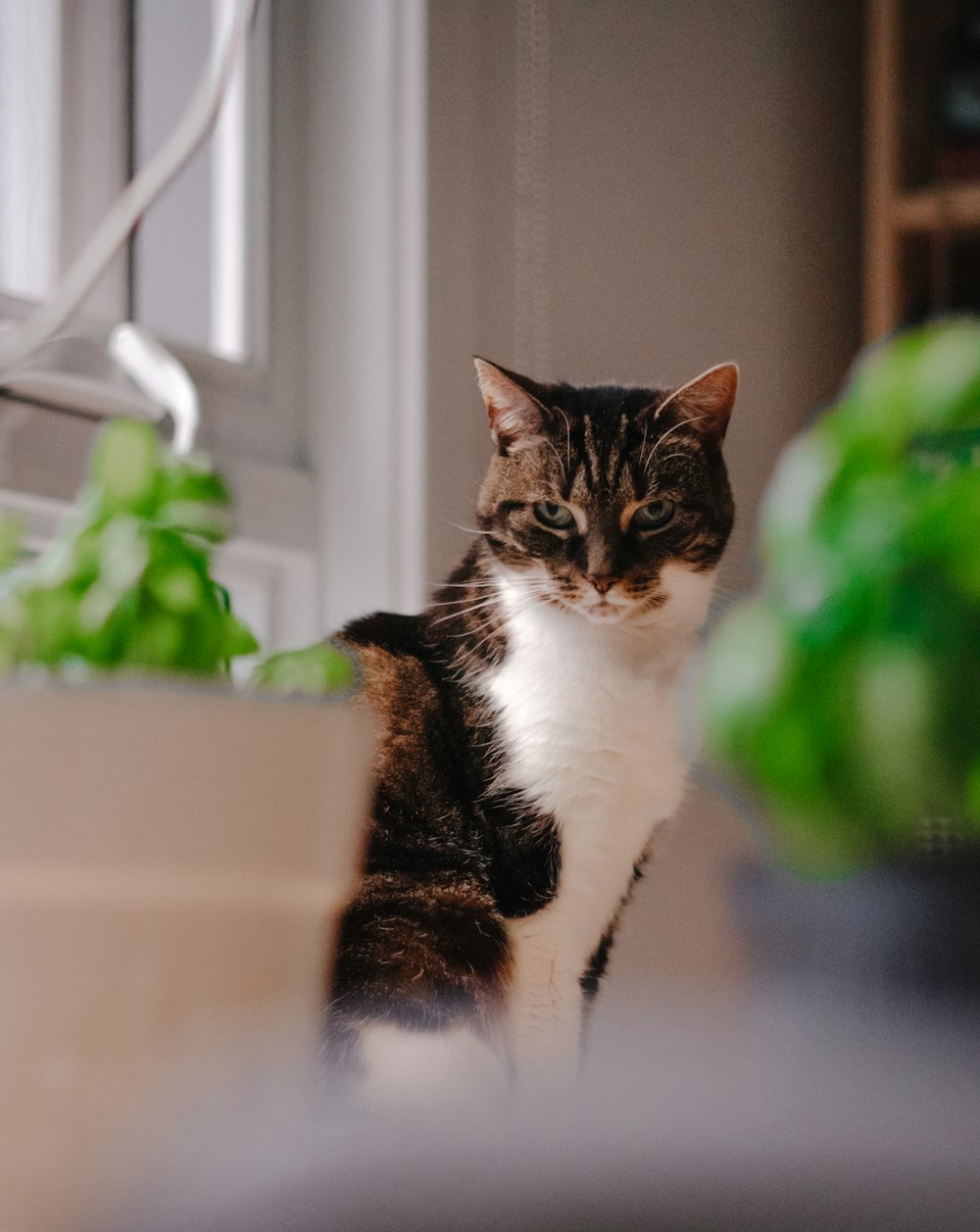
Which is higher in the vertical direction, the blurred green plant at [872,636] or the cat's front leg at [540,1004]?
the blurred green plant at [872,636]

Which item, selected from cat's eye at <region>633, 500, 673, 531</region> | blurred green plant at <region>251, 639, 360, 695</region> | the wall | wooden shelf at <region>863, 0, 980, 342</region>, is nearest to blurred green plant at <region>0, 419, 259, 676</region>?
blurred green plant at <region>251, 639, 360, 695</region>

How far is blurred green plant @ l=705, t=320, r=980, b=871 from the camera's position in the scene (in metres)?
0.31

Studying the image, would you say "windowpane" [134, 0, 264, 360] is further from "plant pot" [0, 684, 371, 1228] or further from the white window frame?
"plant pot" [0, 684, 371, 1228]

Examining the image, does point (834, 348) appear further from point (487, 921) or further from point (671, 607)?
point (487, 921)

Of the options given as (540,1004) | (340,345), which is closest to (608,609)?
(540,1004)

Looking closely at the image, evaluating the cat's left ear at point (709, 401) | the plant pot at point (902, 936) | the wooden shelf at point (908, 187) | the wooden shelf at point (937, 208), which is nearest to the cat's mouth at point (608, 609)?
the cat's left ear at point (709, 401)

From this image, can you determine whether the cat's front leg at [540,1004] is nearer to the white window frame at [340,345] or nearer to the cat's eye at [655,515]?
the cat's eye at [655,515]

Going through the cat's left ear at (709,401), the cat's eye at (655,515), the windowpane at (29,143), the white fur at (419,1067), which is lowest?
the white fur at (419,1067)

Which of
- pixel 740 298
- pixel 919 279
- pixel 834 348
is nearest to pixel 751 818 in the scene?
pixel 740 298

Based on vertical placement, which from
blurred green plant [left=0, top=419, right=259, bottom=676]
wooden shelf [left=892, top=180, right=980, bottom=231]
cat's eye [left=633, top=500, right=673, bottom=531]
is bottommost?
blurred green plant [left=0, top=419, right=259, bottom=676]

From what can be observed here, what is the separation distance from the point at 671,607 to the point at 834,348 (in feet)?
2.29

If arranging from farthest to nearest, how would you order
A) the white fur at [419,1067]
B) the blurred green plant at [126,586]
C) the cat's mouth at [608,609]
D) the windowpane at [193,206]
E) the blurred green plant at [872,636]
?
the windowpane at [193,206], the cat's mouth at [608,609], the white fur at [419,1067], the blurred green plant at [126,586], the blurred green plant at [872,636]

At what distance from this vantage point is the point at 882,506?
0.34m

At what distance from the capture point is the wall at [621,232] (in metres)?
0.88
